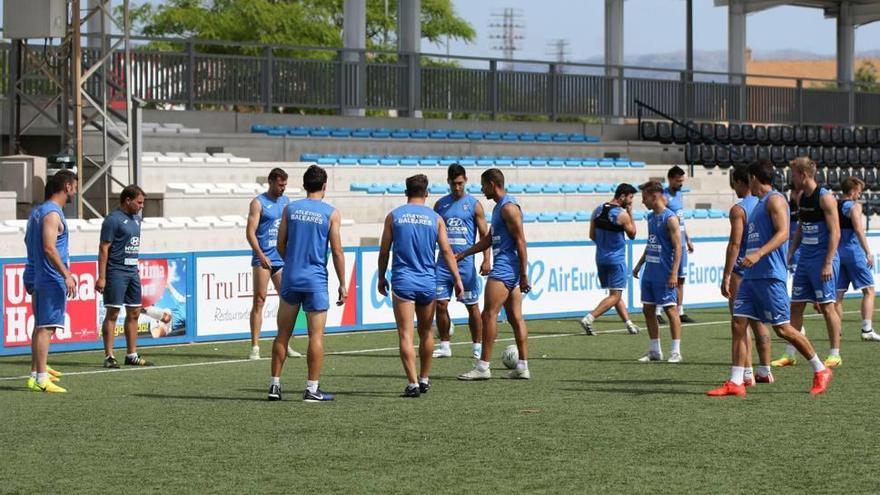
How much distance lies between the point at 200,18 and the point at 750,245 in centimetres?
5716

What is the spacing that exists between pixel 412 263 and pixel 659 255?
420cm

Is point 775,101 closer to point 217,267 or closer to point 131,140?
point 131,140

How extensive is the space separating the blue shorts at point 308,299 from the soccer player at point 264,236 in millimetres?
3657

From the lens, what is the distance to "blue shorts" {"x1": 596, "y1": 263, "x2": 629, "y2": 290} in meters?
19.9

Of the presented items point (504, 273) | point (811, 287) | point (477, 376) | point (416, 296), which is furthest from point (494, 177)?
point (811, 287)

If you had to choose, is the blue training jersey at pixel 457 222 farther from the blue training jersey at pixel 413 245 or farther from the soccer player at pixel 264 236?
the blue training jersey at pixel 413 245

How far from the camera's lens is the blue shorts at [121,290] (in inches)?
620

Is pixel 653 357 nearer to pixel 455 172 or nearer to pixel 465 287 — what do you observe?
pixel 465 287

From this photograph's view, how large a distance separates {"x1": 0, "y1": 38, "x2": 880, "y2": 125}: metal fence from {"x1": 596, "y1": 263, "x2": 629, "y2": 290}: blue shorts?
33.2ft

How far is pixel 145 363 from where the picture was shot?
1617 cm

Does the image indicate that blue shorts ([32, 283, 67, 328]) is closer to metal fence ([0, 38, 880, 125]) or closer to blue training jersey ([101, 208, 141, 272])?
blue training jersey ([101, 208, 141, 272])

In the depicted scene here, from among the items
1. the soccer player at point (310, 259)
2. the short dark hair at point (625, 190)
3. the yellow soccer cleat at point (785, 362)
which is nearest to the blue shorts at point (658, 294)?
the yellow soccer cleat at point (785, 362)

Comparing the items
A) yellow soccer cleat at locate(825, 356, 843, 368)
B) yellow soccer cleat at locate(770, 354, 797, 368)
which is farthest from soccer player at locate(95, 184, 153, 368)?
yellow soccer cleat at locate(825, 356, 843, 368)

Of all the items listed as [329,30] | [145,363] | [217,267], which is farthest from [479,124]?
[329,30]
